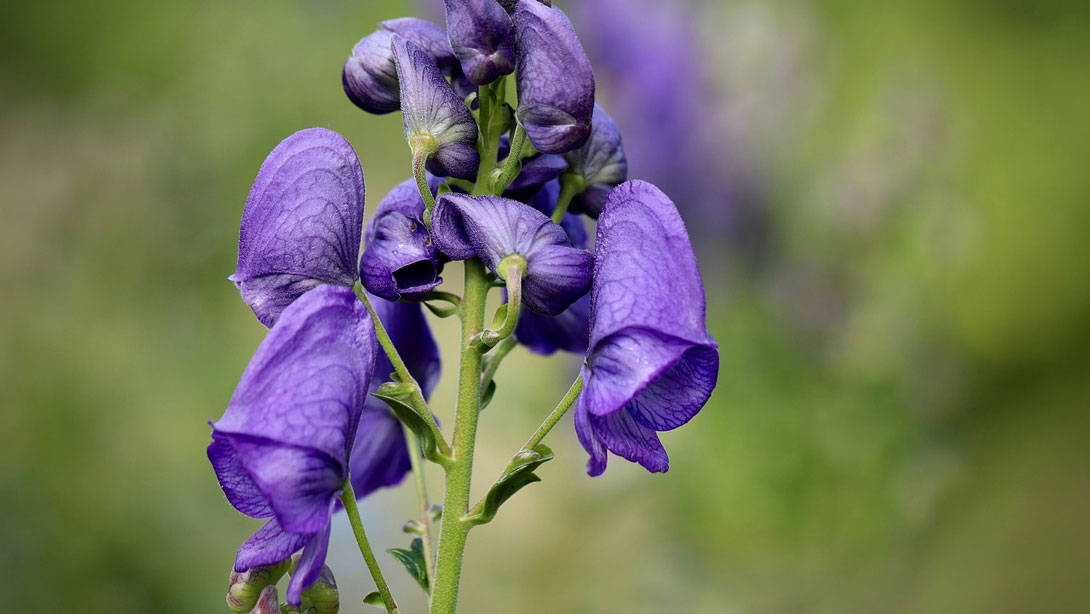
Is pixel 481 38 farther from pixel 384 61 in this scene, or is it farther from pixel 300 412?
pixel 300 412

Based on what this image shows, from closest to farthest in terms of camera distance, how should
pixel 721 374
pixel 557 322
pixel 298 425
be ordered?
1. pixel 298 425
2. pixel 557 322
3. pixel 721 374

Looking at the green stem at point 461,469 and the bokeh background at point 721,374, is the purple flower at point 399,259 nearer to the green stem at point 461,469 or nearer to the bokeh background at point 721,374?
the green stem at point 461,469

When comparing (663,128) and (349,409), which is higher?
(349,409)

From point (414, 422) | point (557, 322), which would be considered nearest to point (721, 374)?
point (557, 322)

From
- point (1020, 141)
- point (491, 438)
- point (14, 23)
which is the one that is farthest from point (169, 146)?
point (1020, 141)

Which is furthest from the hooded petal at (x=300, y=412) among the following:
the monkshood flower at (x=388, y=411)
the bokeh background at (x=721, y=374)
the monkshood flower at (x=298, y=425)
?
the bokeh background at (x=721, y=374)

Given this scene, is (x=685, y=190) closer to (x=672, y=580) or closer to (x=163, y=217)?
(x=672, y=580)

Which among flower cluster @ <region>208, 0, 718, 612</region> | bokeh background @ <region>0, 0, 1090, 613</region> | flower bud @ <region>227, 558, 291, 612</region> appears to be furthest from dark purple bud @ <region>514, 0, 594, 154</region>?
bokeh background @ <region>0, 0, 1090, 613</region>
